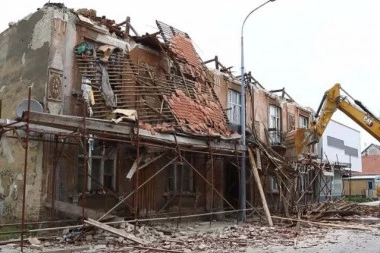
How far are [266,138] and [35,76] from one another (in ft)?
40.1

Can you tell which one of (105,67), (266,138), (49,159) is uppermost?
(105,67)

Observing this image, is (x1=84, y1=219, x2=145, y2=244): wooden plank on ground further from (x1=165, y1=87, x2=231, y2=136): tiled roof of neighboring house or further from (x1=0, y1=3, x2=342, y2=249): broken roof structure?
(x1=165, y1=87, x2=231, y2=136): tiled roof of neighboring house

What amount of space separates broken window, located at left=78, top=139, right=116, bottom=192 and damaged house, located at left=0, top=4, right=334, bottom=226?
3 centimetres

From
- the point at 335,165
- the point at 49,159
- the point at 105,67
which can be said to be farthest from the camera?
the point at 335,165

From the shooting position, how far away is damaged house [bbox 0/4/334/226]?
12.5 metres

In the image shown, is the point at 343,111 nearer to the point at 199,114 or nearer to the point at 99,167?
the point at 199,114

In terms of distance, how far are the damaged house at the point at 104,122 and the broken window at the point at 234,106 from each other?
2872mm

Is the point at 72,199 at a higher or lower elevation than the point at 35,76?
lower

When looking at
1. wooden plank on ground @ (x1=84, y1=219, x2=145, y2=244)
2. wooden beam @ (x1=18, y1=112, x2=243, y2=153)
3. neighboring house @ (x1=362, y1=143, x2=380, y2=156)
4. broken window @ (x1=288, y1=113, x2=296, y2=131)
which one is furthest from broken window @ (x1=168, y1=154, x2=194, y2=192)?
neighboring house @ (x1=362, y1=143, x2=380, y2=156)

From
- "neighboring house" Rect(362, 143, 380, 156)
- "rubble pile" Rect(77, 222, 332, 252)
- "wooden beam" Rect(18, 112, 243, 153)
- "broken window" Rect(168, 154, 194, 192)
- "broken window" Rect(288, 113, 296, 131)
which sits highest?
"neighboring house" Rect(362, 143, 380, 156)

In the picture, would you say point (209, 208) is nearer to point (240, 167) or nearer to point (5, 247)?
point (240, 167)

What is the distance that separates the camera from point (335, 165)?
28531 mm

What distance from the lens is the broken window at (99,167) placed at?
1377cm

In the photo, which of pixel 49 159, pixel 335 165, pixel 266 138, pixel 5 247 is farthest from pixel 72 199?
pixel 335 165
